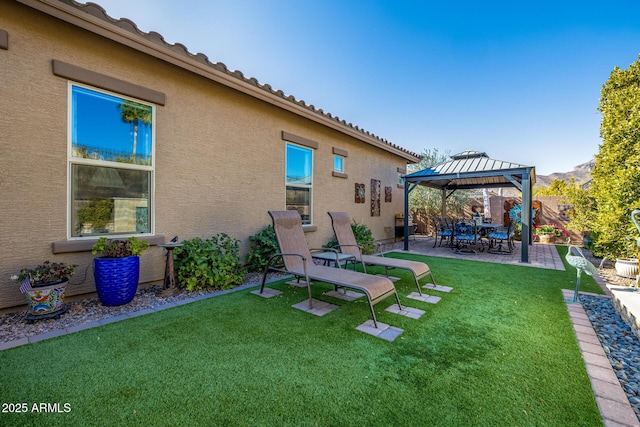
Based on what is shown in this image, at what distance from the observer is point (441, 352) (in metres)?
2.69

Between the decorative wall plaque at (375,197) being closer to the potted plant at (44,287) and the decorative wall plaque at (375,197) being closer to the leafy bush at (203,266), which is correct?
the leafy bush at (203,266)

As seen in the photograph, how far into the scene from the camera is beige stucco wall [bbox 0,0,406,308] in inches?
132

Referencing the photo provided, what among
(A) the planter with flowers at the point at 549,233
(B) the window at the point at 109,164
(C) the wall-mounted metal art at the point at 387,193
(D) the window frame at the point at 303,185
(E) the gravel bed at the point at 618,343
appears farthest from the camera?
(A) the planter with flowers at the point at 549,233

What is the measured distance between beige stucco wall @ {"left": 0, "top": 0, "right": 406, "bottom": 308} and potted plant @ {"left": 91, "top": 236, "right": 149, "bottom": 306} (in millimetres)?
437

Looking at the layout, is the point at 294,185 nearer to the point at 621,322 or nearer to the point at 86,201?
the point at 86,201

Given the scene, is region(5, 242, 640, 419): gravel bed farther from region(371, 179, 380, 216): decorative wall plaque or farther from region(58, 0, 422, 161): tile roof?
region(371, 179, 380, 216): decorative wall plaque

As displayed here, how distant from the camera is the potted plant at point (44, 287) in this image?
3180 mm

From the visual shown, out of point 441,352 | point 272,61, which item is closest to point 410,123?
point 272,61

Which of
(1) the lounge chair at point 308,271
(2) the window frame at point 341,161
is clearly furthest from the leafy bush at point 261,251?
(2) the window frame at point 341,161

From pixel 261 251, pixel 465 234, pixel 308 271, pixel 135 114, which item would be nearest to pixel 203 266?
pixel 261 251

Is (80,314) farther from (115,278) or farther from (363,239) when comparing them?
(363,239)

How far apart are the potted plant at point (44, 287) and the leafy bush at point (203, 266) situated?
4.66 ft

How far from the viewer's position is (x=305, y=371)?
2324mm

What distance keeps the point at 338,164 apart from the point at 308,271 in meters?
5.35
